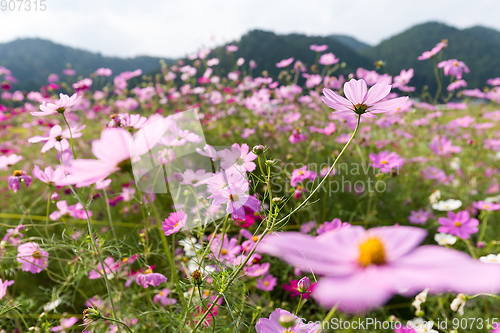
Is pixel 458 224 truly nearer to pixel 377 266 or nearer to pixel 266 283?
pixel 266 283

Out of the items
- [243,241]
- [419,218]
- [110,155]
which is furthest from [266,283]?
[419,218]

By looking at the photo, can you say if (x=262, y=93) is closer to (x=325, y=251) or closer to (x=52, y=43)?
(x=325, y=251)

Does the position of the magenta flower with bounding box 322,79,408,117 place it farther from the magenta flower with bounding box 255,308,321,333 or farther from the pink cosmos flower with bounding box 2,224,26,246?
the pink cosmos flower with bounding box 2,224,26,246

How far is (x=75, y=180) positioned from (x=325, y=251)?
0.21 meters

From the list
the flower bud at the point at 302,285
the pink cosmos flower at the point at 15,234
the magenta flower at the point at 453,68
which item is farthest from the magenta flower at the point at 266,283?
the magenta flower at the point at 453,68

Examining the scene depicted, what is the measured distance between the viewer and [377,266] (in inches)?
7.0

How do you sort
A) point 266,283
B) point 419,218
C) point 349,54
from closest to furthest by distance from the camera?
point 266,283
point 419,218
point 349,54

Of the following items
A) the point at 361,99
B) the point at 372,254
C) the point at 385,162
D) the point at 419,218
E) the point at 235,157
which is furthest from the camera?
the point at 419,218

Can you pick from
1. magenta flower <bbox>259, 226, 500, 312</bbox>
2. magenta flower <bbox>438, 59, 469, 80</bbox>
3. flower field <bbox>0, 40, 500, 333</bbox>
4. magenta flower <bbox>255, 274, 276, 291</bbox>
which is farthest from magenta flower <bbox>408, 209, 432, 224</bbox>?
magenta flower <bbox>259, 226, 500, 312</bbox>

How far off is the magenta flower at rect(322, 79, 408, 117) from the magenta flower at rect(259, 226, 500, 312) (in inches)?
8.9

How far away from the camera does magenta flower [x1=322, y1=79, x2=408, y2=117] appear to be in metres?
0.38

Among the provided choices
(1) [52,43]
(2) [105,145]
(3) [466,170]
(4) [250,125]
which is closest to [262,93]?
(4) [250,125]

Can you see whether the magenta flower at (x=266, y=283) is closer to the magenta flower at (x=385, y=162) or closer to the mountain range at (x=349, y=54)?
the magenta flower at (x=385, y=162)

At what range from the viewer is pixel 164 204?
4.76 feet
